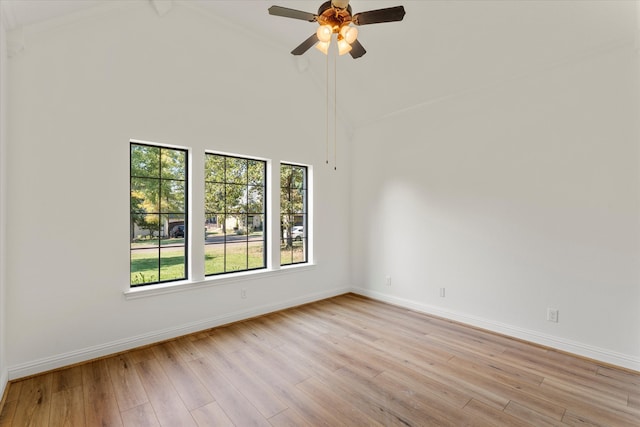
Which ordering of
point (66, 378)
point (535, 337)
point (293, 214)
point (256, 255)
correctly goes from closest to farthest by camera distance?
point (66, 378) < point (535, 337) < point (256, 255) < point (293, 214)

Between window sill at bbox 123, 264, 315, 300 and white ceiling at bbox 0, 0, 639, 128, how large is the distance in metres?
2.50

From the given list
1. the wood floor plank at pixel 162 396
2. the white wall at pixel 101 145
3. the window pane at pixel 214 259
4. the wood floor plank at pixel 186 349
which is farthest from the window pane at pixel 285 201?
the wood floor plank at pixel 162 396

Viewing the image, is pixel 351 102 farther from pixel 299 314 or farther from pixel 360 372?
pixel 360 372

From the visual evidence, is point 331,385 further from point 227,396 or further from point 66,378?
point 66,378

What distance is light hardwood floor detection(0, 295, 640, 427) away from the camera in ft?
6.72

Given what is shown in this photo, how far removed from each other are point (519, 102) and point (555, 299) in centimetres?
213

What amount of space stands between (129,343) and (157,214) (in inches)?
52.8

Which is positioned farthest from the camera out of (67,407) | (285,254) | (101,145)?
(285,254)

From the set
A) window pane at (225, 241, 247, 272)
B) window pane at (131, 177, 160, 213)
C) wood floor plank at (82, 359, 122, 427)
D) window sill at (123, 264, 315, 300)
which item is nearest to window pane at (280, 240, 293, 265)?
window sill at (123, 264, 315, 300)

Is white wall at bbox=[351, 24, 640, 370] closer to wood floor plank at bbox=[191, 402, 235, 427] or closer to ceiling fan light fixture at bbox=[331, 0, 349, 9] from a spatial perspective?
ceiling fan light fixture at bbox=[331, 0, 349, 9]

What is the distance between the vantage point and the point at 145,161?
3.29 metres

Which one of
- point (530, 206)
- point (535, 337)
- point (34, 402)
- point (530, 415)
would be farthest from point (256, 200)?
point (535, 337)

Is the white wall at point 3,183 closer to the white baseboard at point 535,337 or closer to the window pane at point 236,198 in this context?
the window pane at point 236,198

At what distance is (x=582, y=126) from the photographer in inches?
115
